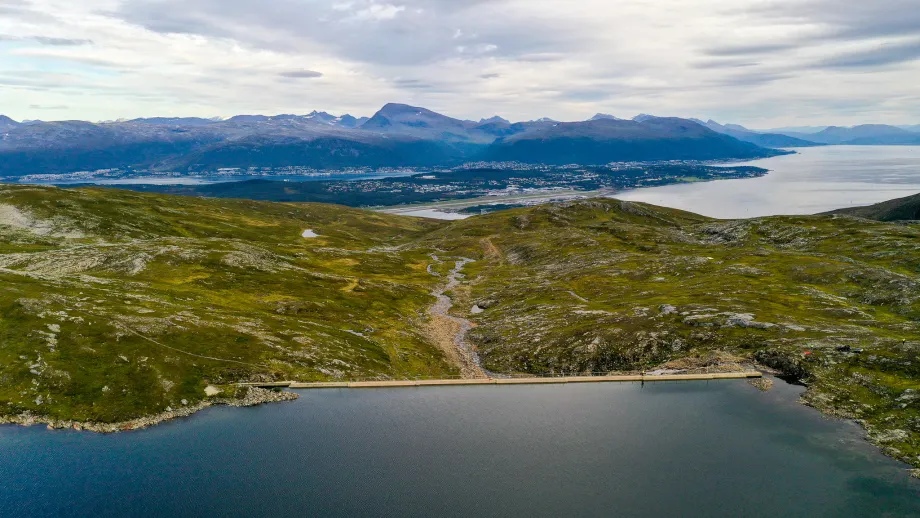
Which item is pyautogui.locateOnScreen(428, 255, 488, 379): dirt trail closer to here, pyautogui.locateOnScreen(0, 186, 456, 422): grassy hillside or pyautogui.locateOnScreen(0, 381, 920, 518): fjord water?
pyautogui.locateOnScreen(0, 186, 456, 422): grassy hillside

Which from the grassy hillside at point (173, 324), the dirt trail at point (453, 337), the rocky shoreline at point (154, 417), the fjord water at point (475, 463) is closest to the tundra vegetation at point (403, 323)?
the grassy hillside at point (173, 324)

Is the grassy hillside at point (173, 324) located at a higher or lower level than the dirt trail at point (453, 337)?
higher

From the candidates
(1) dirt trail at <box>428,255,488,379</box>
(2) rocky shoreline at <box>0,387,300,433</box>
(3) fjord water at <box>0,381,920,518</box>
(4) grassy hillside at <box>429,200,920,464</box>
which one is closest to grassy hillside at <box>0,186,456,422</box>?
(2) rocky shoreline at <box>0,387,300,433</box>

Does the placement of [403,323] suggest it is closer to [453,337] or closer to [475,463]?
[453,337]

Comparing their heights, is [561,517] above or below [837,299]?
below

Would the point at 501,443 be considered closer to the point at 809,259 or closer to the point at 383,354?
the point at 383,354

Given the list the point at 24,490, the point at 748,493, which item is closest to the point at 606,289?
the point at 748,493

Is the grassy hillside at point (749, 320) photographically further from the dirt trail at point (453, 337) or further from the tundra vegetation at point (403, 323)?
the dirt trail at point (453, 337)
